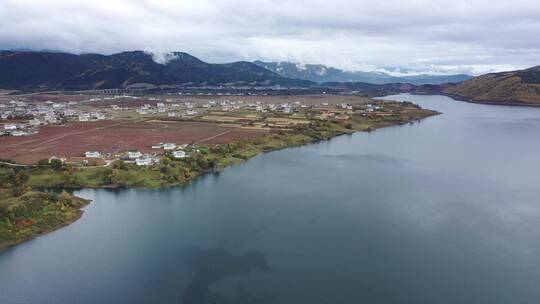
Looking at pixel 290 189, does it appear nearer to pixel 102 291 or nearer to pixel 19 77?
pixel 102 291

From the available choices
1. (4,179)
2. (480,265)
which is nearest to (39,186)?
(4,179)

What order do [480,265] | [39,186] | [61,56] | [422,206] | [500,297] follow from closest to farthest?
[500,297] → [480,265] → [422,206] → [39,186] → [61,56]

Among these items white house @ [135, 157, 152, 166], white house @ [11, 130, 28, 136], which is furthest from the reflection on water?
white house @ [11, 130, 28, 136]

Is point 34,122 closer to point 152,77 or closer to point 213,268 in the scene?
point 213,268

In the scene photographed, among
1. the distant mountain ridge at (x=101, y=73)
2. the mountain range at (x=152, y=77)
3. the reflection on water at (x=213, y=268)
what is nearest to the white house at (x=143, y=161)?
the reflection on water at (x=213, y=268)

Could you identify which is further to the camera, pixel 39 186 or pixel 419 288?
pixel 39 186
